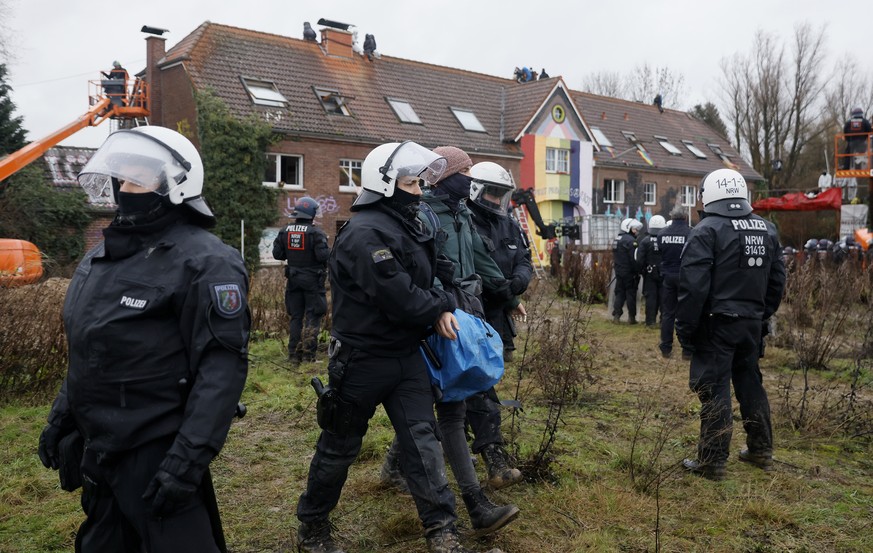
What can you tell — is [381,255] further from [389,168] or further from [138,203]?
[138,203]

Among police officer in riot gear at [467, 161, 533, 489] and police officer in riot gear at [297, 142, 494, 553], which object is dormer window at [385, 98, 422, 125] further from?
police officer in riot gear at [297, 142, 494, 553]

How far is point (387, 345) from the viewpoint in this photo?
3.55 metres

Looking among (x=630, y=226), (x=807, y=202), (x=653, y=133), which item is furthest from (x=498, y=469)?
(x=653, y=133)

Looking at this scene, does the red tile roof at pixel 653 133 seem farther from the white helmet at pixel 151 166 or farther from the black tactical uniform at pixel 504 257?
the white helmet at pixel 151 166

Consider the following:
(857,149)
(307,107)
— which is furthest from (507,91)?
(857,149)

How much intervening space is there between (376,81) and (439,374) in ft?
85.7

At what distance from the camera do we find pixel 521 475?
4.71m

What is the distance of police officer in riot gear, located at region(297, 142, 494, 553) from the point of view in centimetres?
348

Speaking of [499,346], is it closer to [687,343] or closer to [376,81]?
[687,343]

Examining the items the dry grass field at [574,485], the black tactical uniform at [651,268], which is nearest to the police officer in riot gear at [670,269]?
the black tactical uniform at [651,268]

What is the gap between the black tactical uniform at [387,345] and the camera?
3.46 metres

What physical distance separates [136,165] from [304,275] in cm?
666

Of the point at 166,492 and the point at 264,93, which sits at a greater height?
the point at 264,93

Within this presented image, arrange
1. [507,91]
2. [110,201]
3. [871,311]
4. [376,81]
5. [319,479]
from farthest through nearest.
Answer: [507,91] → [376,81] → [871,311] → [319,479] → [110,201]
